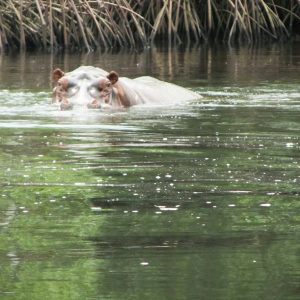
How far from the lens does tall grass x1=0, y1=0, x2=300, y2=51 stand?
21.0 meters

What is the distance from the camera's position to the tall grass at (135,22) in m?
21.0

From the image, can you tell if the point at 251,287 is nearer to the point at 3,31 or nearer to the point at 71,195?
the point at 71,195

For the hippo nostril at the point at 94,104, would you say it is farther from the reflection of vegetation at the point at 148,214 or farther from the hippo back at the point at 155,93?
the reflection of vegetation at the point at 148,214

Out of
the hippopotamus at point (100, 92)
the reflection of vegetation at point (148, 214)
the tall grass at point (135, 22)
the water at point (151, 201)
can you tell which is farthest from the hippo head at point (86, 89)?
the tall grass at point (135, 22)

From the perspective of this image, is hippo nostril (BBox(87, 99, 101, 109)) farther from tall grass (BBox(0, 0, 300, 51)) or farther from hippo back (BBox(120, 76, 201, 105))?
tall grass (BBox(0, 0, 300, 51))

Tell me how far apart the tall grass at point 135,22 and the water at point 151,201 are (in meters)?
10.2

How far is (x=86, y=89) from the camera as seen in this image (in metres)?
10.7

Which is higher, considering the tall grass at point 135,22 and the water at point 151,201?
the tall grass at point 135,22

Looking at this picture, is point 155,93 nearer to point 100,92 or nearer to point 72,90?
point 100,92

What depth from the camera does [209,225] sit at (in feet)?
16.2

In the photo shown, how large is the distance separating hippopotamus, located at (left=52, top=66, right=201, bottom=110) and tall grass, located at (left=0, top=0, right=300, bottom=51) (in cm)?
905

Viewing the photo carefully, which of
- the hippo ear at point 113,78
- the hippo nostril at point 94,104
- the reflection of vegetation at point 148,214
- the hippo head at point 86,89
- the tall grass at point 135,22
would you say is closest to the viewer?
the reflection of vegetation at point 148,214

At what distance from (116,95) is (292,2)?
13882 millimetres

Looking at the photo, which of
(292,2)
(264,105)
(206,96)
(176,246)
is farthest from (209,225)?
(292,2)
